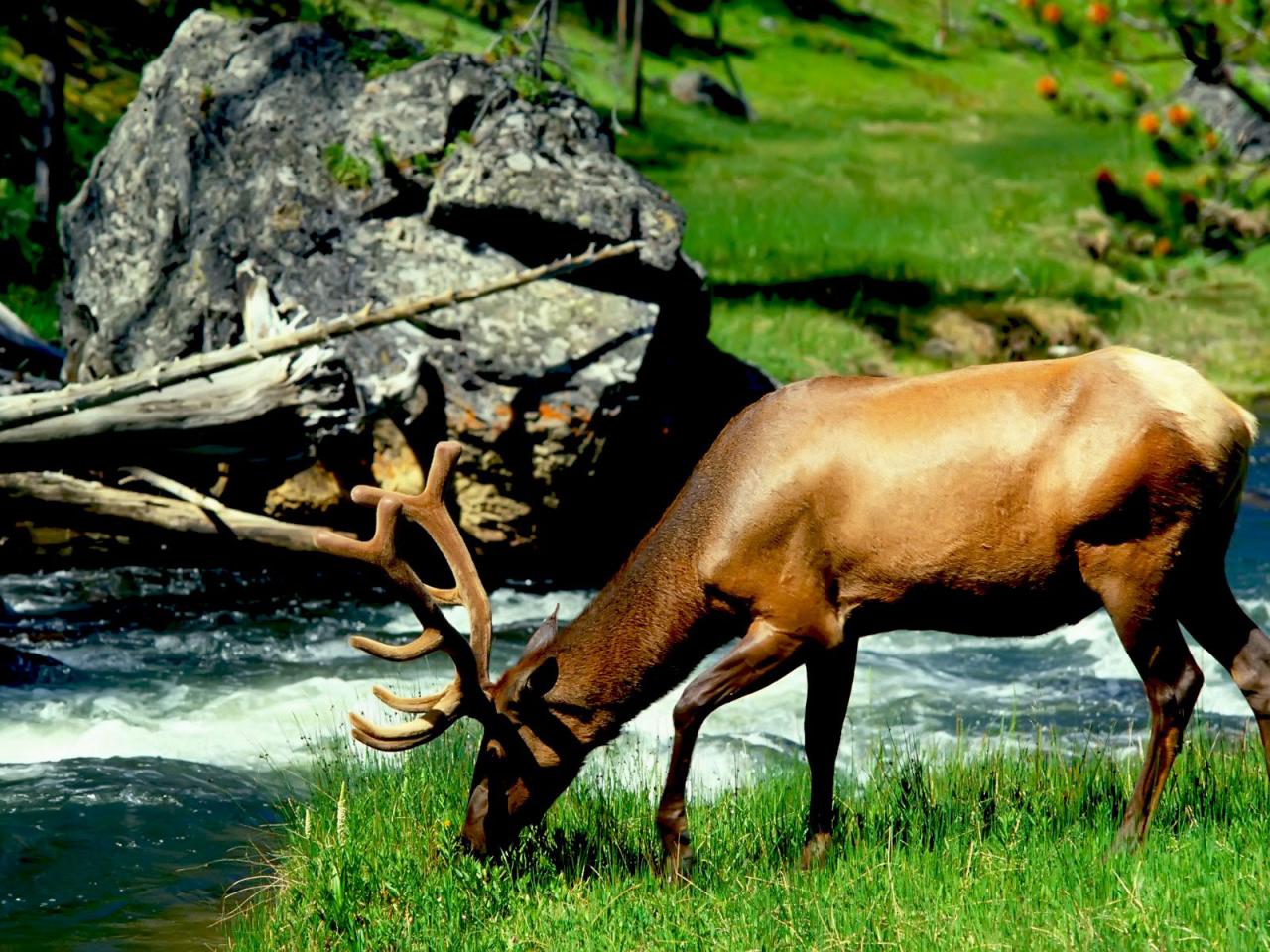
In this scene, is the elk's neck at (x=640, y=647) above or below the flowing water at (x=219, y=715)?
above

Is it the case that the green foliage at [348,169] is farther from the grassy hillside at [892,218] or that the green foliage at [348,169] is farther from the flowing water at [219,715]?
the flowing water at [219,715]

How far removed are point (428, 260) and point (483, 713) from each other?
6130 millimetres

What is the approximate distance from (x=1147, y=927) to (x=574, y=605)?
6958 mm

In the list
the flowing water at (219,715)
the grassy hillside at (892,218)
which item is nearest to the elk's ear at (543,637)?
the flowing water at (219,715)

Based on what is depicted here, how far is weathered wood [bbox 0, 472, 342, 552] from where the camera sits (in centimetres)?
1028

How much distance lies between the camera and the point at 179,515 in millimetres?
10398

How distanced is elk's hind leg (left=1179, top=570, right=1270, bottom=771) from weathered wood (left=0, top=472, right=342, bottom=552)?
18.8 feet

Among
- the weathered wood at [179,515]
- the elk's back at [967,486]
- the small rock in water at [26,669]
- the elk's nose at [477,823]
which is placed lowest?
the small rock in water at [26,669]

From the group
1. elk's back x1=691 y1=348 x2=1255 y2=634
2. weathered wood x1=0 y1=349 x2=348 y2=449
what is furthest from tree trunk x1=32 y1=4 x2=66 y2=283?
elk's back x1=691 y1=348 x2=1255 y2=634

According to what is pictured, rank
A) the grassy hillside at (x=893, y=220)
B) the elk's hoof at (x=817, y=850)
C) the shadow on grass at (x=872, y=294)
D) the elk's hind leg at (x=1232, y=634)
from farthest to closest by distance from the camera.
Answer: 1. the shadow on grass at (x=872, y=294)
2. the grassy hillside at (x=893, y=220)
3. the elk's hind leg at (x=1232, y=634)
4. the elk's hoof at (x=817, y=850)

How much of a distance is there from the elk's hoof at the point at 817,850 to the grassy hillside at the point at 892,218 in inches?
114

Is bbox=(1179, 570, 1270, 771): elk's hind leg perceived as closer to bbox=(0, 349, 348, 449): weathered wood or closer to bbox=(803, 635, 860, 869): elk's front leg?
bbox=(803, 635, 860, 869): elk's front leg

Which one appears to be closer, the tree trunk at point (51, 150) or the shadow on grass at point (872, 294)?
the tree trunk at point (51, 150)

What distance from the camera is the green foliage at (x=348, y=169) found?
1235 centimetres
